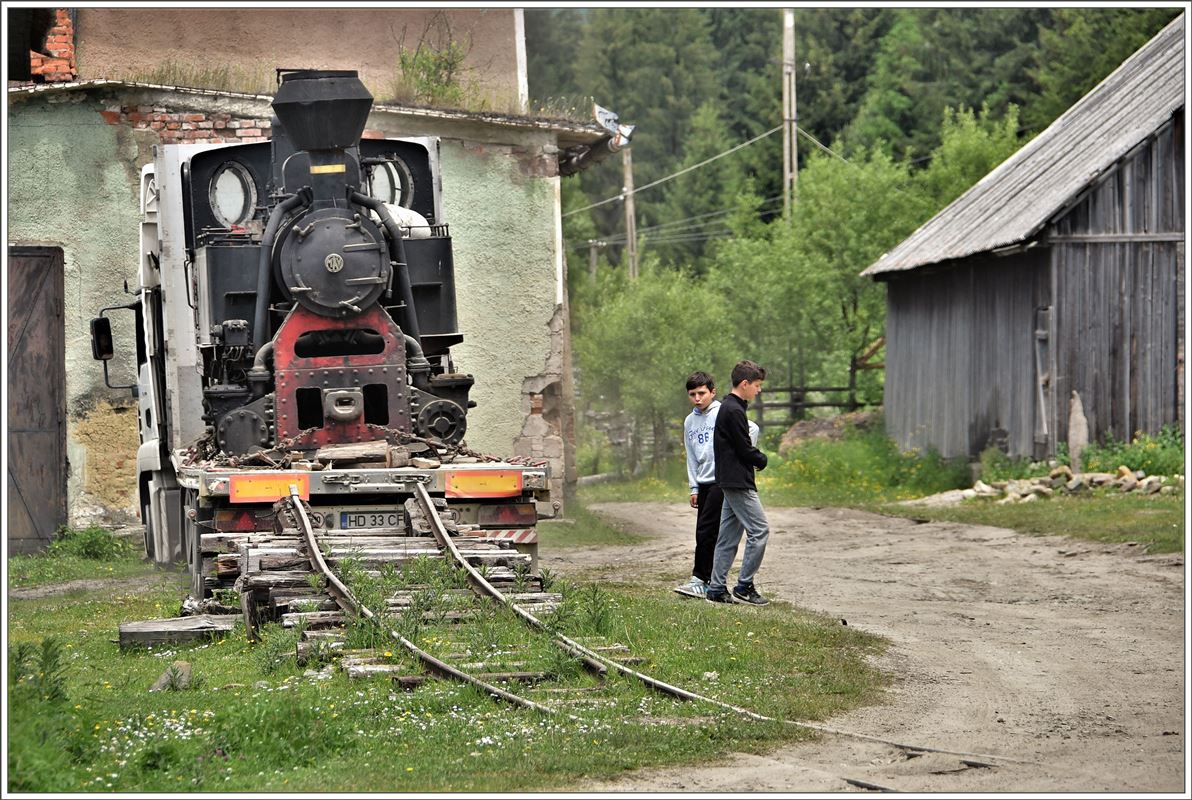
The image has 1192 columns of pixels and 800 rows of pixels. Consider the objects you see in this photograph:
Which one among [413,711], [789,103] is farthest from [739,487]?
[789,103]

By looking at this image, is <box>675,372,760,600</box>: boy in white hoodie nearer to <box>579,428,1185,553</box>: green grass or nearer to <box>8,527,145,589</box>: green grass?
<box>579,428,1185,553</box>: green grass

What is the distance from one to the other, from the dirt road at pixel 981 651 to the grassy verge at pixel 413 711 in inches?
16.7

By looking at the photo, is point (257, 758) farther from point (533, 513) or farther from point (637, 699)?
point (533, 513)

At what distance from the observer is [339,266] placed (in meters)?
13.4

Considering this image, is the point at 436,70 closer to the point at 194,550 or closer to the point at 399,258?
the point at 399,258

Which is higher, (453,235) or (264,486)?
(453,235)

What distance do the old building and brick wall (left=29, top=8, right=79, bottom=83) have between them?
0.7 inches

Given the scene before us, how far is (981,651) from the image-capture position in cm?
1093

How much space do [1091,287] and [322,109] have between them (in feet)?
48.5

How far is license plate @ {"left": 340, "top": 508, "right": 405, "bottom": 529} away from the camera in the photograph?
1292cm

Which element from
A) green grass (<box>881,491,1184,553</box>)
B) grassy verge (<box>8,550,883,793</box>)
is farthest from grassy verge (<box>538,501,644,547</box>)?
grassy verge (<box>8,550,883,793</box>)

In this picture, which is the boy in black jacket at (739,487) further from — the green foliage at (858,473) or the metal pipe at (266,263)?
the green foliage at (858,473)

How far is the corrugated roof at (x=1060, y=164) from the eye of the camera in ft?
80.8

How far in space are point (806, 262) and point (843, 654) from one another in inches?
1195
